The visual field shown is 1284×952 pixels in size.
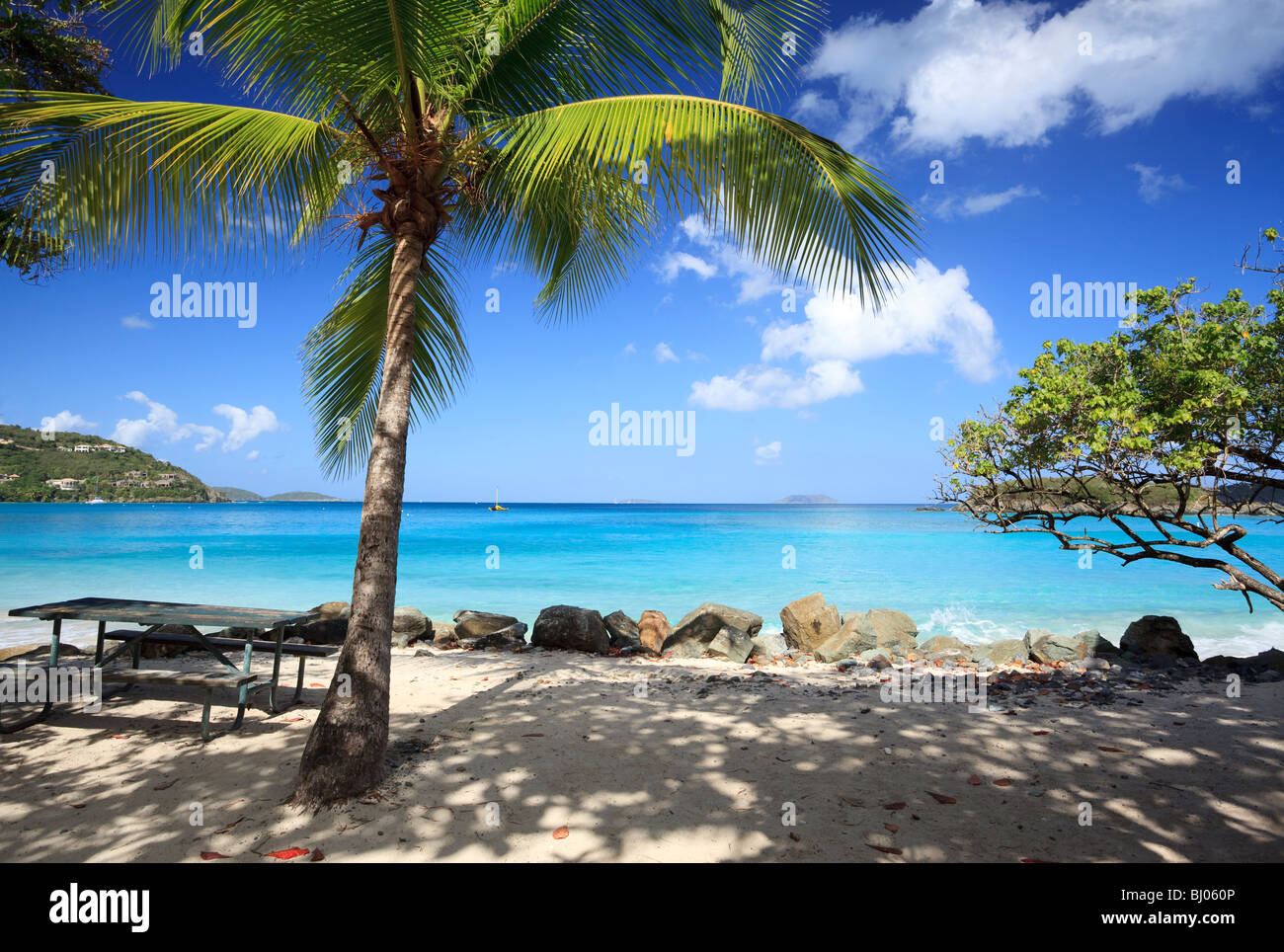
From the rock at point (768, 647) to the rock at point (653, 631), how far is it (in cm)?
145

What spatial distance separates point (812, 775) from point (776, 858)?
1056 mm

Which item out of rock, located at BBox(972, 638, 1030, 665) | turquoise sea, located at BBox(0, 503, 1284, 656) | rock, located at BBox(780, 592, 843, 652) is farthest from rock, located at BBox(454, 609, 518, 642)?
rock, located at BBox(972, 638, 1030, 665)

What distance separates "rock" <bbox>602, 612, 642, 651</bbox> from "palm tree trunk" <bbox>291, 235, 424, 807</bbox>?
19.0 feet

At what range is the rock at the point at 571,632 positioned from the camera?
881cm

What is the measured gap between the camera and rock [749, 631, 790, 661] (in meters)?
9.31

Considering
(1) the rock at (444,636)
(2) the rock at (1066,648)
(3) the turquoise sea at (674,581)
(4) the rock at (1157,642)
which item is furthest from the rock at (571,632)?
(4) the rock at (1157,642)


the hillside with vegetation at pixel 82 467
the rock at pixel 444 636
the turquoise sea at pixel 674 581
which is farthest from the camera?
the hillside with vegetation at pixel 82 467

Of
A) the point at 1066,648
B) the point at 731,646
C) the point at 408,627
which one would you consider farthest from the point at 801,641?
the point at 408,627

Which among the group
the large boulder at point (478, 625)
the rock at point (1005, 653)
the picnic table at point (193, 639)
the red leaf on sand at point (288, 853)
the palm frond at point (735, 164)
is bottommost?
the rock at point (1005, 653)

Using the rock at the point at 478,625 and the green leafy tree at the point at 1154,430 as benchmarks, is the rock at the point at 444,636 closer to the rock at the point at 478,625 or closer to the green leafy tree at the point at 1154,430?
the rock at the point at 478,625

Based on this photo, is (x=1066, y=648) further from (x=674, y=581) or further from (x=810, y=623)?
(x=674, y=581)

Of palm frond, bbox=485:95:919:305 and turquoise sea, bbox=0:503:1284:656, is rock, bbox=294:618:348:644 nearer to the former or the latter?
turquoise sea, bbox=0:503:1284:656
